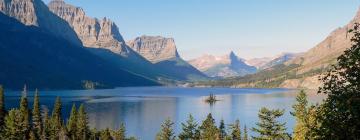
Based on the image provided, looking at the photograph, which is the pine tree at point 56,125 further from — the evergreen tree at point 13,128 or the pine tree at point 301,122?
the pine tree at point 301,122

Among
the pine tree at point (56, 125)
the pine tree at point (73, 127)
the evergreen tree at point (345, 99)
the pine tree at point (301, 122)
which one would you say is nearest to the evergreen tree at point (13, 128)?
the pine tree at point (56, 125)

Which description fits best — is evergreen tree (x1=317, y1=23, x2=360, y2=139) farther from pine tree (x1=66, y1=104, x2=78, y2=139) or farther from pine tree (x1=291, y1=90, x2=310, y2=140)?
pine tree (x1=66, y1=104, x2=78, y2=139)

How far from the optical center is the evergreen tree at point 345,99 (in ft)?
56.9

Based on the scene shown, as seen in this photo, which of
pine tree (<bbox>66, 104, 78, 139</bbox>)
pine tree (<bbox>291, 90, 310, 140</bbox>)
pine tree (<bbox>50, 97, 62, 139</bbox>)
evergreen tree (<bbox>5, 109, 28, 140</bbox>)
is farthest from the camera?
pine tree (<bbox>66, 104, 78, 139</bbox>)

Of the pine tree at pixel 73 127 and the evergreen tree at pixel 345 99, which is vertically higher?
the evergreen tree at pixel 345 99

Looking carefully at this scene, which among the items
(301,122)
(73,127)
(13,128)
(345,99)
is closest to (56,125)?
(73,127)

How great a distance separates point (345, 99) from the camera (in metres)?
17.8

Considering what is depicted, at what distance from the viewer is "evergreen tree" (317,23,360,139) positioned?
17.3m

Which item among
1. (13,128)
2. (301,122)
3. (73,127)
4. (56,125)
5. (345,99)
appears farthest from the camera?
(73,127)

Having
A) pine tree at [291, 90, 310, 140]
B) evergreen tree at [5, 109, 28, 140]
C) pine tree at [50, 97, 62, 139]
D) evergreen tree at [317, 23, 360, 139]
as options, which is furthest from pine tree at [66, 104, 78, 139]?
evergreen tree at [317, 23, 360, 139]

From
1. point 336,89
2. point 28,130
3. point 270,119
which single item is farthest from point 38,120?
point 336,89

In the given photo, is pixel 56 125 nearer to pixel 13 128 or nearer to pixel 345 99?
pixel 13 128

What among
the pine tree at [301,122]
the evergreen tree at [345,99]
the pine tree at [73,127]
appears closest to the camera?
the evergreen tree at [345,99]

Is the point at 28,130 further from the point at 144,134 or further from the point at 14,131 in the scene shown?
the point at 144,134
